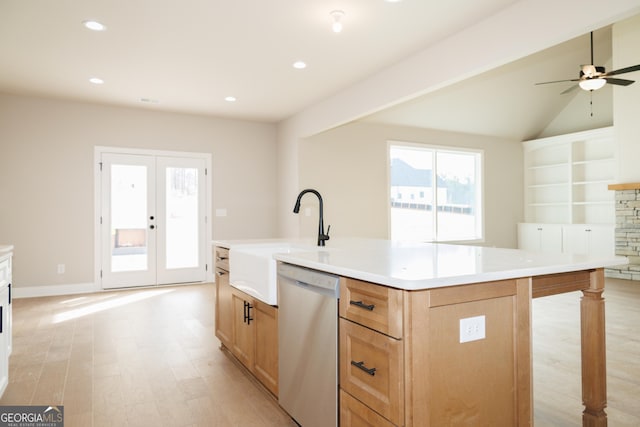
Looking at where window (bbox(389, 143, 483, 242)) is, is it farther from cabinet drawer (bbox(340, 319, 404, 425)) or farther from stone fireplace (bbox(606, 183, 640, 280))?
cabinet drawer (bbox(340, 319, 404, 425))

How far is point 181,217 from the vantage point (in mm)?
6230

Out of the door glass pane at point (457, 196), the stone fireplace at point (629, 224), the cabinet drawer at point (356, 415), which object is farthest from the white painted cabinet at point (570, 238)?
the cabinet drawer at point (356, 415)

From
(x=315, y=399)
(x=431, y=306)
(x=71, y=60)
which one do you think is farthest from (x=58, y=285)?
(x=431, y=306)

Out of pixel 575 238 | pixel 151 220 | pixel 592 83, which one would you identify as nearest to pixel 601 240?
pixel 575 238

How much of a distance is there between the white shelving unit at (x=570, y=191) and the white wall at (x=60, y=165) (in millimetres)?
6637

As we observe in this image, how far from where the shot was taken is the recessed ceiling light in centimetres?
329

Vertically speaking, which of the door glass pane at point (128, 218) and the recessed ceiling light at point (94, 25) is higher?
the recessed ceiling light at point (94, 25)

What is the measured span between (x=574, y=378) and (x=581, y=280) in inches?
43.2

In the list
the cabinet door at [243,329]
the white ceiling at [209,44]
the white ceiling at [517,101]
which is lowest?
the cabinet door at [243,329]

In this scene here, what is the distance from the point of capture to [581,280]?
180 cm

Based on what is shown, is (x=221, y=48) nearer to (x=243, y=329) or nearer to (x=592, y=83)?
(x=243, y=329)

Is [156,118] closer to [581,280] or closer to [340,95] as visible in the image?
[340,95]

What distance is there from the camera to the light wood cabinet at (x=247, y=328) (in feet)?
7.16
